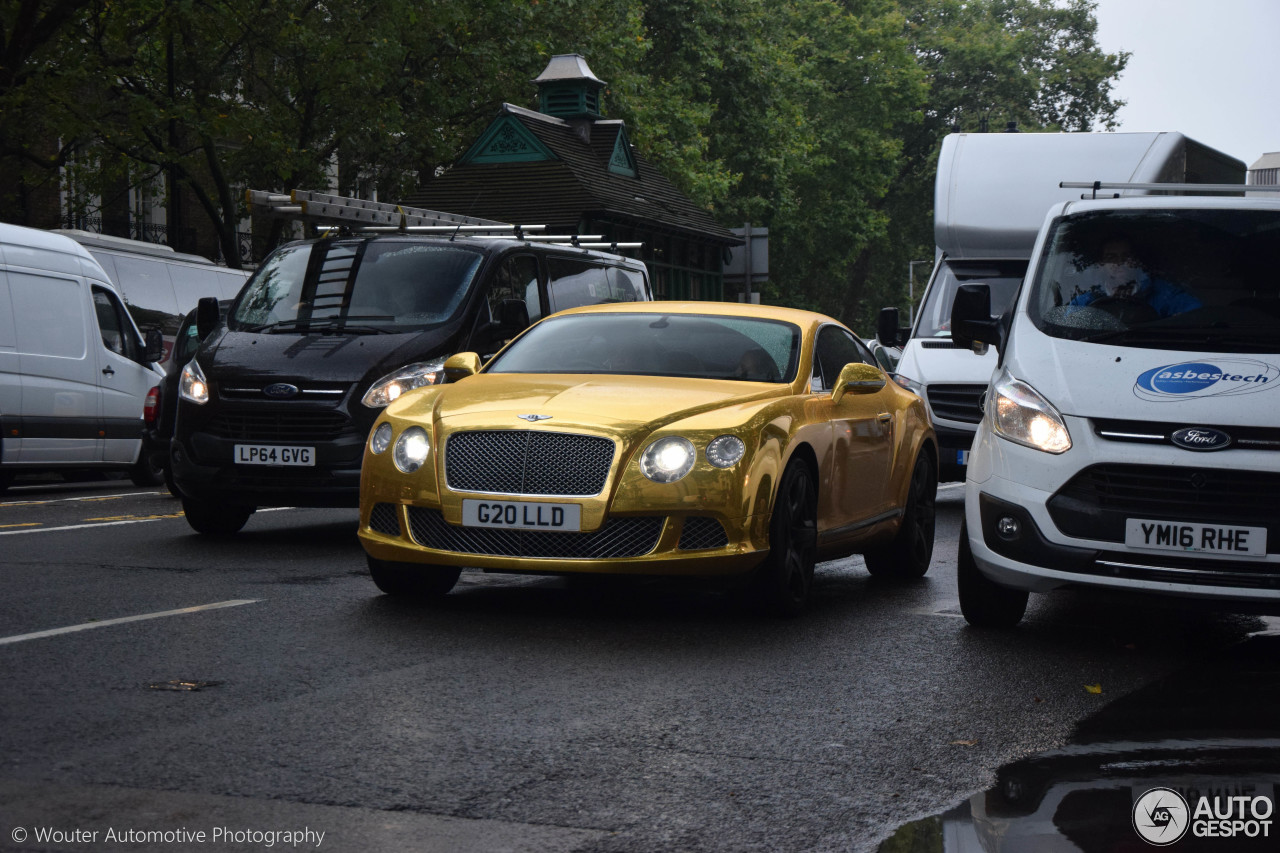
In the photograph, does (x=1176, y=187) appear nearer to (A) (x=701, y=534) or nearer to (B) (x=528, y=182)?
(A) (x=701, y=534)

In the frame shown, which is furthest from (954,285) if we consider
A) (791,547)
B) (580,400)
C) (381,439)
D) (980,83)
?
(980,83)

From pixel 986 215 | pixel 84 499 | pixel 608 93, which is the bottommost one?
pixel 84 499

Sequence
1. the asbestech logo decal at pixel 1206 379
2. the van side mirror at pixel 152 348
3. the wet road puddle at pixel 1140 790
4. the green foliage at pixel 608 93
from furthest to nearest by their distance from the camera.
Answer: the green foliage at pixel 608 93, the van side mirror at pixel 152 348, the asbestech logo decal at pixel 1206 379, the wet road puddle at pixel 1140 790

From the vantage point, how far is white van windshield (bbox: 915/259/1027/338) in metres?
15.7

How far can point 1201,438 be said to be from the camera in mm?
6918

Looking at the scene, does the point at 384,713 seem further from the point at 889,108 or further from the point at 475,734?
the point at 889,108

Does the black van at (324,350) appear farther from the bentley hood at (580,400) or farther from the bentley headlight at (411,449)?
the bentley headlight at (411,449)

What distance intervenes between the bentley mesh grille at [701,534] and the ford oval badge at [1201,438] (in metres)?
1.93

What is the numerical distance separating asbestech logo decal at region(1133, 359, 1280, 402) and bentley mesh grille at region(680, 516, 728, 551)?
72.9 inches

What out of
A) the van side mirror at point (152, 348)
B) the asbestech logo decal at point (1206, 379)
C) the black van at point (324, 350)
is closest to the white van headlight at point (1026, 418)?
the asbestech logo decal at point (1206, 379)

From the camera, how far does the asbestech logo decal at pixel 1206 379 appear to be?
7078mm

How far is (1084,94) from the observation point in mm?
67625

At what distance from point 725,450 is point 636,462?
405 millimetres

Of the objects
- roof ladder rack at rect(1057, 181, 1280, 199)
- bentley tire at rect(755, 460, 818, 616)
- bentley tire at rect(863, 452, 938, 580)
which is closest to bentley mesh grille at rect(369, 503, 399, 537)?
bentley tire at rect(755, 460, 818, 616)
